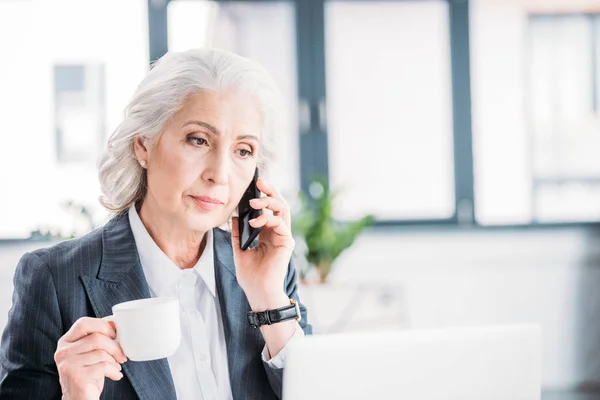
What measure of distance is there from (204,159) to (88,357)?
0.49 m

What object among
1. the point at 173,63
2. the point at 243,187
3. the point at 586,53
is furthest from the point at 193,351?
the point at 586,53

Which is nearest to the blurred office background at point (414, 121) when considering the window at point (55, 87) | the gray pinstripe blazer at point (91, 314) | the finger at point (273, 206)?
the window at point (55, 87)

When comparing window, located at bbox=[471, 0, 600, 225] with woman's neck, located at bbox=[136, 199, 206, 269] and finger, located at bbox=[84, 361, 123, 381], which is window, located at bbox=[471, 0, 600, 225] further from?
finger, located at bbox=[84, 361, 123, 381]

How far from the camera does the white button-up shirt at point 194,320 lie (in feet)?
4.21

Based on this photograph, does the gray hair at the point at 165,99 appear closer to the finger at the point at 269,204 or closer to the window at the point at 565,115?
the finger at the point at 269,204

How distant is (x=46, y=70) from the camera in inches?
150

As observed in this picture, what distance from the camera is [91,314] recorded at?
125cm

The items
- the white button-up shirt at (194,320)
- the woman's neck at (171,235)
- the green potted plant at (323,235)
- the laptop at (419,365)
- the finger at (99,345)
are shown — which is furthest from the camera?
the green potted plant at (323,235)

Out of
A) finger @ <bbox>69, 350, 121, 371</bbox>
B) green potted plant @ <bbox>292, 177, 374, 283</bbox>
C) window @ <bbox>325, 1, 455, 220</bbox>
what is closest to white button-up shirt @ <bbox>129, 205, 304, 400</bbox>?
finger @ <bbox>69, 350, 121, 371</bbox>

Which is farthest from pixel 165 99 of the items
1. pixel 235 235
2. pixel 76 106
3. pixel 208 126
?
pixel 76 106

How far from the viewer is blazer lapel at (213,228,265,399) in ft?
4.26

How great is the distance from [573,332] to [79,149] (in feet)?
10.1

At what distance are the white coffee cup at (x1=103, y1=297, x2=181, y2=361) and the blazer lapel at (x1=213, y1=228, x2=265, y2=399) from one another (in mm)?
379

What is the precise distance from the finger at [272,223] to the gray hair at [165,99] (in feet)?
0.57
